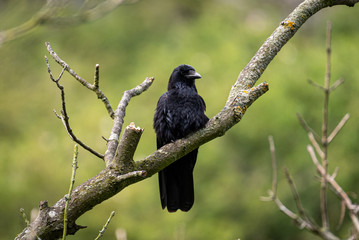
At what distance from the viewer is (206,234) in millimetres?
8523

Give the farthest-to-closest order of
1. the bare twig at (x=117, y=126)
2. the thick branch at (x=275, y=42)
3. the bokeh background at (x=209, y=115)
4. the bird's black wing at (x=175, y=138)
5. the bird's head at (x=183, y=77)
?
the bokeh background at (x=209, y=115)
the bird's head at (x=183, y=77)
the bird's black wing at (x=175, y=138)
the thick branch at (x=275, y=42)
the bare twig at (x=117, y=126)

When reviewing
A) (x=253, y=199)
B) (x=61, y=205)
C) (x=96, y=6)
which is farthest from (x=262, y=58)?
(x=253, y=199)

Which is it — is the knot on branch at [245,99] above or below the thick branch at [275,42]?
below

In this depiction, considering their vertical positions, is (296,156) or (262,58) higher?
(296,156)

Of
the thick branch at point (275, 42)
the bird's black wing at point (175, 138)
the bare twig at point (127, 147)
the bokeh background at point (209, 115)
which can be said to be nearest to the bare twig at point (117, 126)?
the bare twig at point (127, 147)

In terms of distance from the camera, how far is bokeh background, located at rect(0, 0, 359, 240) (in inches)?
345

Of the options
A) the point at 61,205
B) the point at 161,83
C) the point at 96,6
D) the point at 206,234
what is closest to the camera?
the point at 61,205

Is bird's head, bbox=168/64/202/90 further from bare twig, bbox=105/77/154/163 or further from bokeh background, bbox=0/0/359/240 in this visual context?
bokeh background, bbox=0/0/359/240

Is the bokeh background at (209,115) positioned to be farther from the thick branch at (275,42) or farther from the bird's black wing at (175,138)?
the thick branch at (275,42)

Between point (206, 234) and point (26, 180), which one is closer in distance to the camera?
point (206, 234)

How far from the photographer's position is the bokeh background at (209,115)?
8.76 metres

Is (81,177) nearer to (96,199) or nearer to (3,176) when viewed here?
(3,176)

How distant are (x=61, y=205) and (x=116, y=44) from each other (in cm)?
1366

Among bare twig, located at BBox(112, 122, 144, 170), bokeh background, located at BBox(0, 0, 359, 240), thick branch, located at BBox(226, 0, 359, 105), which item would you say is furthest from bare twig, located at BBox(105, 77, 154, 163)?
bokeh background, located at BBox(0, 0, 359, 240)
